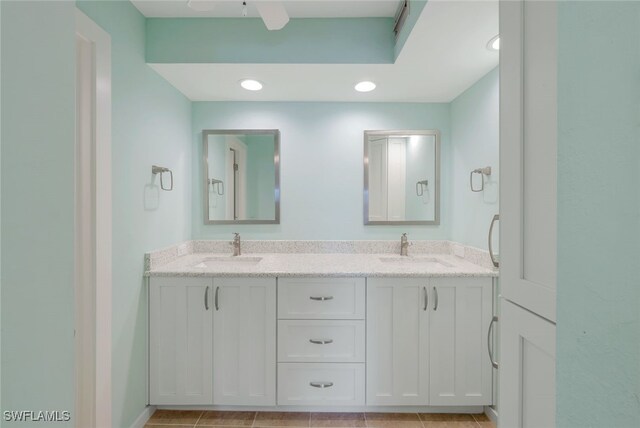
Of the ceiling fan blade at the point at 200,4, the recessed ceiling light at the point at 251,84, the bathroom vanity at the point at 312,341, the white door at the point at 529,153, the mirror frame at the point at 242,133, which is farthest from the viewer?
the mirror frame at the point at 242,133

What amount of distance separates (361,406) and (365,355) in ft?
1.07

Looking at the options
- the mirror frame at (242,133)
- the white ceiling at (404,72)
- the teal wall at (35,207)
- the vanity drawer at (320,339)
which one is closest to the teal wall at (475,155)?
the white ceiling at (404,72)

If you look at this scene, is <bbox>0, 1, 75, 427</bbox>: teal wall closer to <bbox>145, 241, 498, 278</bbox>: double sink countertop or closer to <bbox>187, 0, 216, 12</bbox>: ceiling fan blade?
<bbox>187, 0, 216, 12</bbox>: ceiling fan blade

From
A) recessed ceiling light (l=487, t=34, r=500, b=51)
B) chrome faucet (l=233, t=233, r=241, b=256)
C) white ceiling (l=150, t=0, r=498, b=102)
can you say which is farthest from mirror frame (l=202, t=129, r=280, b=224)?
recessed ceiling light (l=487, t=34, r=500, b=51)

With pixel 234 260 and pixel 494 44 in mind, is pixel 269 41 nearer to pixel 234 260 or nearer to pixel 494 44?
pixel 494 44

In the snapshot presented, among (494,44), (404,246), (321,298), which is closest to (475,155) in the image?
(494,44)

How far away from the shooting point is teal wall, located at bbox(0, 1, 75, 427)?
0.34 m

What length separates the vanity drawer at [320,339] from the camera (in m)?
1.82

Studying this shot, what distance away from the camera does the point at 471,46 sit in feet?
5.33

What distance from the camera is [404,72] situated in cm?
193

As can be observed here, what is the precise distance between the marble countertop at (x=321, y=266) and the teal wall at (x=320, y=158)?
7.8 inches

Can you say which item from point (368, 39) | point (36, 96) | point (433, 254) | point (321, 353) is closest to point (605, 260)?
point (36, 96)

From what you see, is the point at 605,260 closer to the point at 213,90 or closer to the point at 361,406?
the point at 361,406

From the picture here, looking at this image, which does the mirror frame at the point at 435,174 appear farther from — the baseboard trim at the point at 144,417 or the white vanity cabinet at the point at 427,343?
the baseboard trim at the point at 144,417
